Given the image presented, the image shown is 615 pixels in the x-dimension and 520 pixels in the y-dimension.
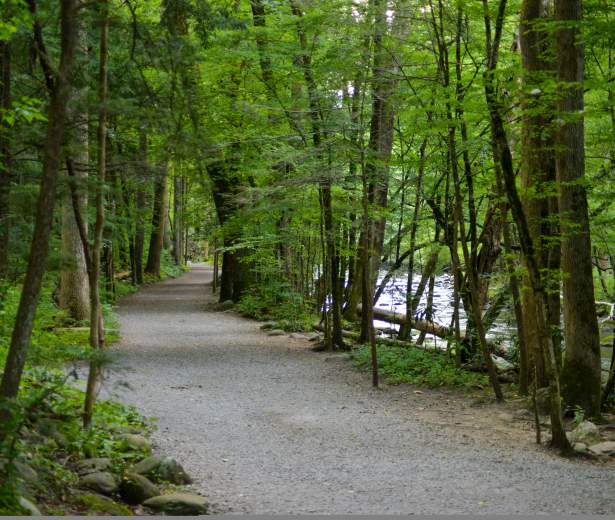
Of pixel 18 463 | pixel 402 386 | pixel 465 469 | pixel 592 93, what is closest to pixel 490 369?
pixel 402 386

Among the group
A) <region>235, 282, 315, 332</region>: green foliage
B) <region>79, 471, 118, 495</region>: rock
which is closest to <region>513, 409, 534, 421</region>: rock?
<region>79, 471, 118, 495</region>: rock

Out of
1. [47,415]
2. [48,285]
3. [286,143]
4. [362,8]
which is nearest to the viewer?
[47,415]

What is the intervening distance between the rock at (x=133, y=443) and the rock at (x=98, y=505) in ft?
4.82

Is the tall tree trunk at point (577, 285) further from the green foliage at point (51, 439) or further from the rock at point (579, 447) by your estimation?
the green foliage at point (51, 439)

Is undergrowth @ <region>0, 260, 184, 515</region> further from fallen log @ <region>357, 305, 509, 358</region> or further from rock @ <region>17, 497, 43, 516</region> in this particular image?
fallen log @ <region>357, 305, 509, 358</region>

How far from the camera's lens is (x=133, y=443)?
255 inches

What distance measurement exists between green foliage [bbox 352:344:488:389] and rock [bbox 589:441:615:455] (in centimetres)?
348

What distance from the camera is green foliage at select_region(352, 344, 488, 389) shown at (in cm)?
1140

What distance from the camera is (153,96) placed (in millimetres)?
5523

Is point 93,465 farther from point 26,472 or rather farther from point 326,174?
point 326,174

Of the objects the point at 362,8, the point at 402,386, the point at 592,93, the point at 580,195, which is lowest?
the point at 402,386

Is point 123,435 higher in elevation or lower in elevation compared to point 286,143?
lower

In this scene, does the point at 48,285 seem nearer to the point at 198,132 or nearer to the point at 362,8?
the point at 362,8

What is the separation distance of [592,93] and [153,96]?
9.25m
